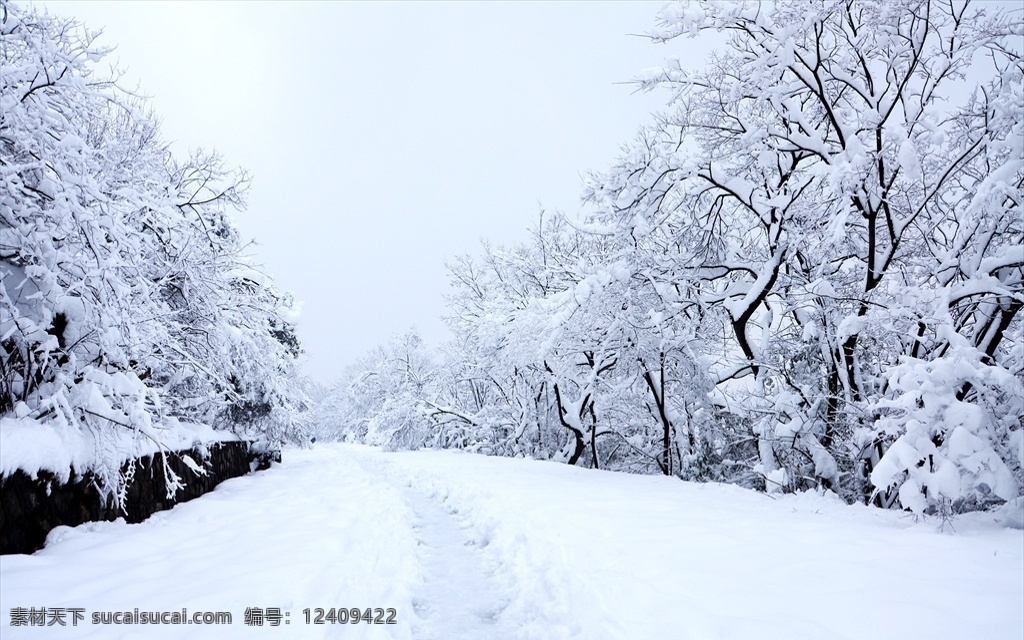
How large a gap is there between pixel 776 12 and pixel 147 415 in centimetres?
1063

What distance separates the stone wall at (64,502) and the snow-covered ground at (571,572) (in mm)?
212

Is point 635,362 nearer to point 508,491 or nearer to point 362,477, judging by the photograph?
point 508,491

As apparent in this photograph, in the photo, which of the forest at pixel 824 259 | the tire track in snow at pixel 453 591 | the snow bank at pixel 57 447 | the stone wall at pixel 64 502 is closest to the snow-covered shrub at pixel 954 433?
the forest at pixel 824 259

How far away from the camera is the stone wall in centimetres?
507

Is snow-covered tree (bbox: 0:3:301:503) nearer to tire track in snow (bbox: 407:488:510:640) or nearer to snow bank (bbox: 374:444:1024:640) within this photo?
tire track in snow (bbox: 407:488:510:640)

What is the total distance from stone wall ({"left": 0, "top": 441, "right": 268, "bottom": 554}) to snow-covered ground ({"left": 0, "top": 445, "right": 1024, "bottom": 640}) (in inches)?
8.4

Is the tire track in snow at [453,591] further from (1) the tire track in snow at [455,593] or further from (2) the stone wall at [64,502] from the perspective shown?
(2) the stone wall at [64,502]

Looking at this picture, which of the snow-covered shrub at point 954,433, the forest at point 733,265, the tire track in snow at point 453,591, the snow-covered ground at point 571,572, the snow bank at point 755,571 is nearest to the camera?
the snow bank at point 755,571

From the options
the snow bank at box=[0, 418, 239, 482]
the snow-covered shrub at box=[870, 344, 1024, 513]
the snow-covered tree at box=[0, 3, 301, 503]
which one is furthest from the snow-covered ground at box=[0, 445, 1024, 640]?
the snow-covered tree at box=[0, 3, 301, 503]

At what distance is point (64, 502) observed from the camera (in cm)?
590

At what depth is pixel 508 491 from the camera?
994 centimetres

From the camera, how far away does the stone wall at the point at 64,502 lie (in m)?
5.07

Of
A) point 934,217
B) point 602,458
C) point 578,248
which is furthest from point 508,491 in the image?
point 602,458

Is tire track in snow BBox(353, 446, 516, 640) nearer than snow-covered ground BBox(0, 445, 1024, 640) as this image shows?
No
